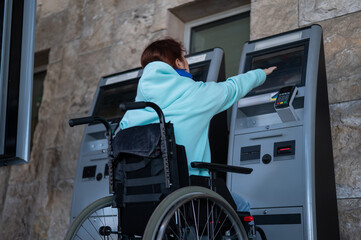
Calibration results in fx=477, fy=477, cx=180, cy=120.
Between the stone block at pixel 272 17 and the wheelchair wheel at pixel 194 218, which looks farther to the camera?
the stone block at pixel 272 17

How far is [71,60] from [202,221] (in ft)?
10.8

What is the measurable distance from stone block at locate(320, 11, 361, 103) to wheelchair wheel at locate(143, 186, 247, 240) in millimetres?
1470

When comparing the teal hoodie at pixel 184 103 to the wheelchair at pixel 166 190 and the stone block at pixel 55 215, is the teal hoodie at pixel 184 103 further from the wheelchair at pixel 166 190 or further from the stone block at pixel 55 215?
the stone block at pixel 55 215

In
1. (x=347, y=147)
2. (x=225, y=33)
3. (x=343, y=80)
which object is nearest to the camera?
(x=347, y=147)

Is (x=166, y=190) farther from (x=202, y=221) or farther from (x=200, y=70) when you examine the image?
(x=200, y=70)

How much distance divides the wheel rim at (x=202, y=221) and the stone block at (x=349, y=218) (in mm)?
1152

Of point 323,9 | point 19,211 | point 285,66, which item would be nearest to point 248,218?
point 285,66

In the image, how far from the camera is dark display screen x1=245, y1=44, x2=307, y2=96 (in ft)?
8.63

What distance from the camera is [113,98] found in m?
3.49

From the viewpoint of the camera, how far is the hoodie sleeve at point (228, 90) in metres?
2.02

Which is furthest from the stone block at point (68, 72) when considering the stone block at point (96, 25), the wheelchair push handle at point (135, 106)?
the wheelchair push handle at point (135, 106)

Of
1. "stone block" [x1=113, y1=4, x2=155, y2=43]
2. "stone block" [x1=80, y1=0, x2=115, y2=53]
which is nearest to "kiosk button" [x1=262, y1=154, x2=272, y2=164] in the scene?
"stone block" [x1=113, y1=4, x2=155, y2=43]

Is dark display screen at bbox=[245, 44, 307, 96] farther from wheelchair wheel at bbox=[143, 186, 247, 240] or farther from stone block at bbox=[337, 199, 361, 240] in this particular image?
wheelchair wheel at bbox=[143, 186, 247, 240]

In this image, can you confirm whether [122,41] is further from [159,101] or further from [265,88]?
[159,101]
